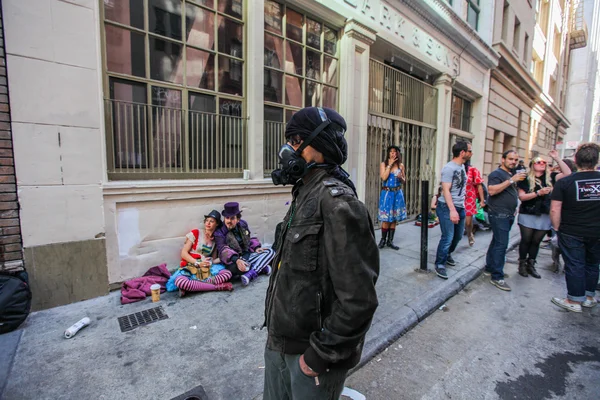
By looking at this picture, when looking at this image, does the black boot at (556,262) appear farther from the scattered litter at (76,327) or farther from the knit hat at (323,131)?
the scattered litter at (76,327)

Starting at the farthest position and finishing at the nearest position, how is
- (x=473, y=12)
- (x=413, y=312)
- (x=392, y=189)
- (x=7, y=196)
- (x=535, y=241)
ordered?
1. (x=473, y=12)
2. (x=392, y=189)
3. (x=535, y=241)
4. (x=413, y=312)
5. (x=7, y=196)

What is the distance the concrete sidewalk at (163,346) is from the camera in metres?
2.22

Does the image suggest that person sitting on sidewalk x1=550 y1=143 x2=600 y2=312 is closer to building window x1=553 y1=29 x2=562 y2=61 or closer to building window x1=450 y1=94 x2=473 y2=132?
building window x1=450 y1=94 x2=473 y2=132

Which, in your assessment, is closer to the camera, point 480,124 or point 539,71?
point 480,124

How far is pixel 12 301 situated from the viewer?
9.59 feet

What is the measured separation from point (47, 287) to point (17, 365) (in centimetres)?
111

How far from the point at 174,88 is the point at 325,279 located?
4061 millimetres

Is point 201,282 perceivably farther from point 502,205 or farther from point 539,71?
point 539,71

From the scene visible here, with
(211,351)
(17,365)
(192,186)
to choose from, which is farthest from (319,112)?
(192,186)

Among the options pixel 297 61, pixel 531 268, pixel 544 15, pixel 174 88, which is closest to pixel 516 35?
pixel 544 15

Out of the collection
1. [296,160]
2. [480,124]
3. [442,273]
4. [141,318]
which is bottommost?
[141,318]

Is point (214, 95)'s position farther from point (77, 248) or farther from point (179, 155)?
point (77, 248)

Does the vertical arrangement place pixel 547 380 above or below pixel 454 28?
below

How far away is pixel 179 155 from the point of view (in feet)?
14.5
